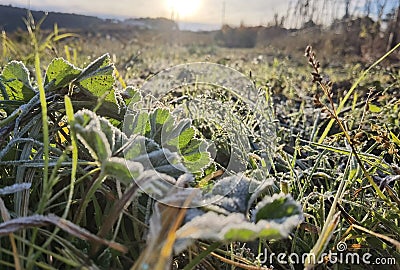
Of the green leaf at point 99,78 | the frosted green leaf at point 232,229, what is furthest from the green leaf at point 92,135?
the green leaf at point 99,78

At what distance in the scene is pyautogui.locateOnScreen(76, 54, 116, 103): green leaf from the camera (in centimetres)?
81

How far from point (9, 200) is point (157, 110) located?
29cm

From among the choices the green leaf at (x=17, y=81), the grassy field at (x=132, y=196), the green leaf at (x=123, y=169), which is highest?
the green leaf at (x=17, y=81)

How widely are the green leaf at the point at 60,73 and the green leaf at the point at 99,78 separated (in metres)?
0.01

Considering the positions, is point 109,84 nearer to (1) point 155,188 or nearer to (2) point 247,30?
(1) point 155,188

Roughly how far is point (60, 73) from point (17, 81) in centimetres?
11

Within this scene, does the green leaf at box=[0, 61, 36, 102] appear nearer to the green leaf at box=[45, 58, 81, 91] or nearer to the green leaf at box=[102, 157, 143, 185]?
the green leaf at box=[45, 58, 81, 91]

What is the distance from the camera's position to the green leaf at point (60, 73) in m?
0.80

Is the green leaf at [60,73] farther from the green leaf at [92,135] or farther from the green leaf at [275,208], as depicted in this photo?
the green leaf at [275,208]

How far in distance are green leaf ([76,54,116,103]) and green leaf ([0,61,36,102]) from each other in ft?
0.33

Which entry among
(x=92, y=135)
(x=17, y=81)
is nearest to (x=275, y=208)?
(x=92, y=135)

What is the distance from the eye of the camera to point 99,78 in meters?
0.83

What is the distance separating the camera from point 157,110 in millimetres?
777

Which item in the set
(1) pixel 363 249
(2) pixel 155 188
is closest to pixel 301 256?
(1) pixel 363 249
